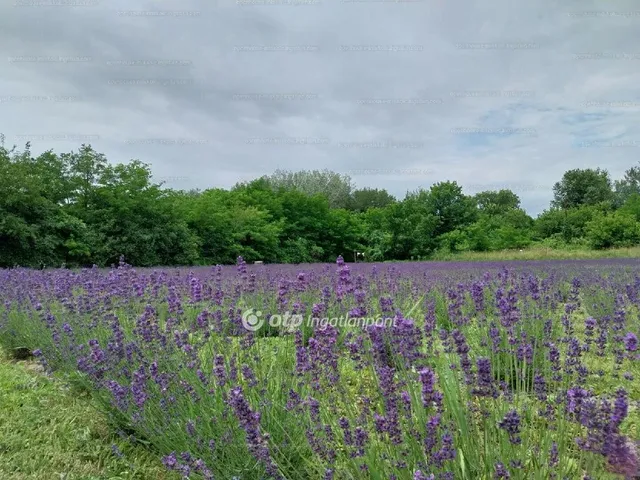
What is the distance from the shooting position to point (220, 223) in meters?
21.2

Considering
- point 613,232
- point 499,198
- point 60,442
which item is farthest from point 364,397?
point 499,198

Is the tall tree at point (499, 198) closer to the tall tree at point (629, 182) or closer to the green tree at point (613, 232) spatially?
the tall tree at point (629, 182)

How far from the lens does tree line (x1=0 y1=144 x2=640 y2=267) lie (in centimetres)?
1460

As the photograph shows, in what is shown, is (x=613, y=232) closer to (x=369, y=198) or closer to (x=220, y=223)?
(x=220, y=223)

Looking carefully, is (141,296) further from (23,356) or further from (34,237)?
(34,237)

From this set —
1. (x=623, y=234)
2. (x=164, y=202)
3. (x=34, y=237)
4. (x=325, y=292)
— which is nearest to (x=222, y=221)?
(x=164, y=202)

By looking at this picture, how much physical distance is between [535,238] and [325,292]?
31.3 metres

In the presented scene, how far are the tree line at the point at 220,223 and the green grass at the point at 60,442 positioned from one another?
1152 cm

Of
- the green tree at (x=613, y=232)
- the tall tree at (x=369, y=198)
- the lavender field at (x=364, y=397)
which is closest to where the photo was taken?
the lavender field at (x=364, y=397)

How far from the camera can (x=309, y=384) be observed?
2457mm

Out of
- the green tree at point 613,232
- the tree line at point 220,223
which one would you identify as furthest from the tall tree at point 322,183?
the green tree at point 613,232

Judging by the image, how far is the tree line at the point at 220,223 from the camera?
47.9 feet

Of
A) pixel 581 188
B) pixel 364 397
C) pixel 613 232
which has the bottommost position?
pixel 364 397

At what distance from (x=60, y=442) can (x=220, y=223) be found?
1854 cm
